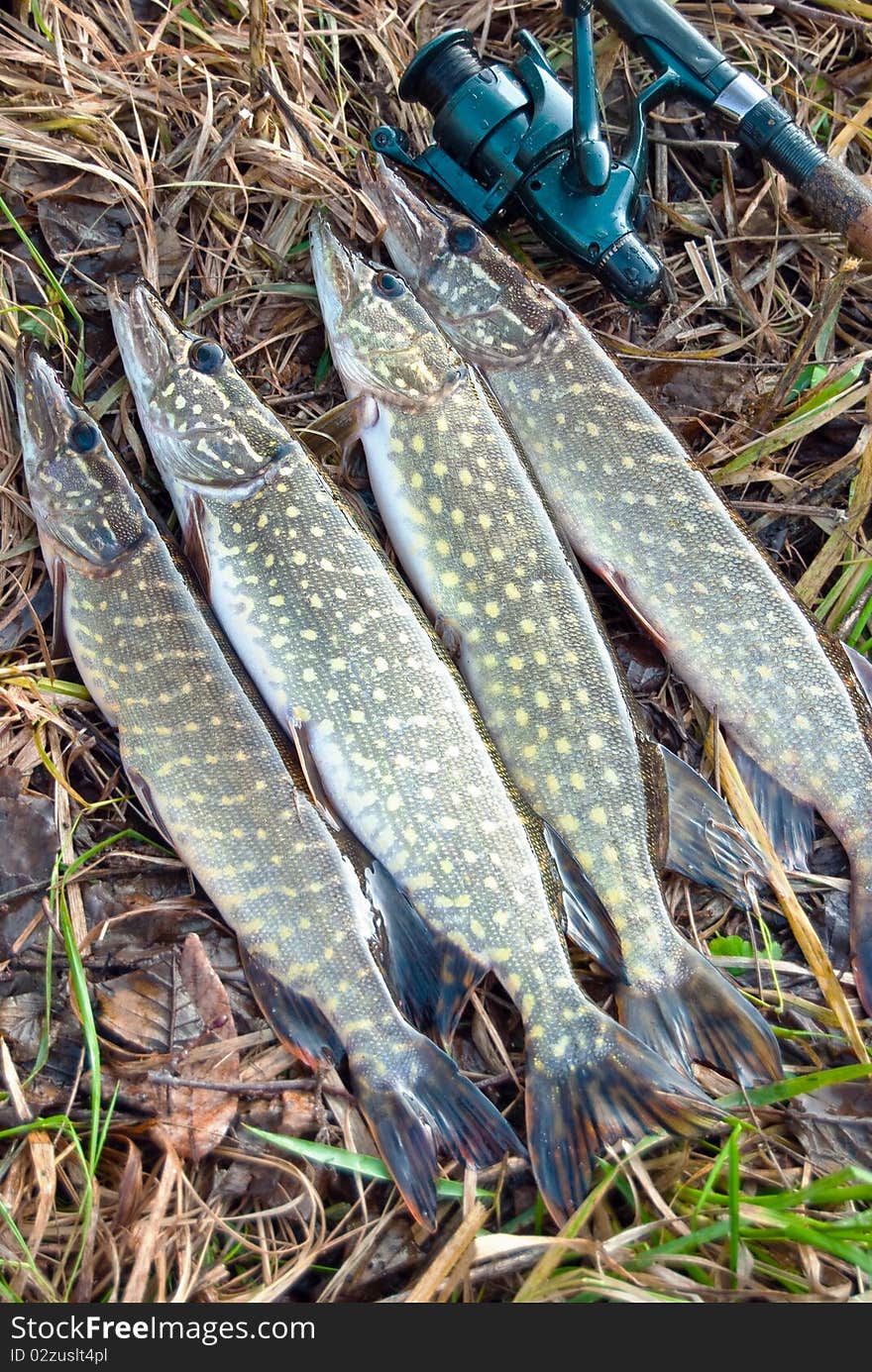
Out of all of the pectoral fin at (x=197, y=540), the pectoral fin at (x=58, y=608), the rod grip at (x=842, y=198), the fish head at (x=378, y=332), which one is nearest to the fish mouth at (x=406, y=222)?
the fish head at (x=378, y=332)

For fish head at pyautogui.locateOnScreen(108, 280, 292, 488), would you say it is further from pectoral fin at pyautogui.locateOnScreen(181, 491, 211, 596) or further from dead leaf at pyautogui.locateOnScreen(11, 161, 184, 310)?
dead leaf at pyautogui.locateOnScreen(11, 161, 184, 310)

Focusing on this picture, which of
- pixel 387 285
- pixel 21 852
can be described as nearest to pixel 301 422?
pixel 387 285

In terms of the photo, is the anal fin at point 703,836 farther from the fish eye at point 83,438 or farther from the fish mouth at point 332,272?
the fish eye at point 83,438

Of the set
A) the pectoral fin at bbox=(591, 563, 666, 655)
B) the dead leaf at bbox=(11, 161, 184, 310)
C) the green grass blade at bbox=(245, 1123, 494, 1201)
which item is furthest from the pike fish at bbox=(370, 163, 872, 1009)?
the green grass blade at bbox=(245, 1123, 494, 1201)

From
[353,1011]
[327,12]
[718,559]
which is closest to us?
[353,1011]

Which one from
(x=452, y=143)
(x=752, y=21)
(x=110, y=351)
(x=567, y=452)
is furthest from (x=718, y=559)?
(x=752, y=21)

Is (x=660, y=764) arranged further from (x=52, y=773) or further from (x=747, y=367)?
(x=52, y=773)

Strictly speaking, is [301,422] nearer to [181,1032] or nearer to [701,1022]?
[181,1032]
